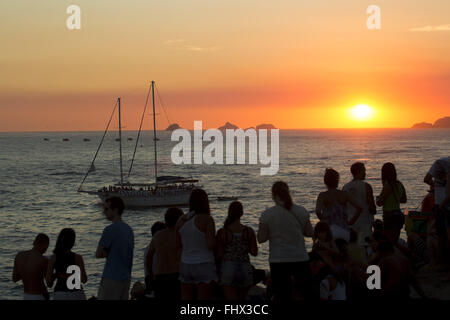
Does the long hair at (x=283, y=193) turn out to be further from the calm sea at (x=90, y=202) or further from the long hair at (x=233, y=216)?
the calm sea at (x=90, y=202)

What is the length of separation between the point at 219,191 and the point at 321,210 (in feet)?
229

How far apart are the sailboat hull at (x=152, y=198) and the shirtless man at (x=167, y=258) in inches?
2074

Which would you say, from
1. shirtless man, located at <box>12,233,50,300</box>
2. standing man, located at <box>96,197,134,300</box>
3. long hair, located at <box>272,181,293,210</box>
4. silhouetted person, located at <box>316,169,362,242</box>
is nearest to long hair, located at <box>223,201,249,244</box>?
long hair, located at <box>272,181,293,210</box>

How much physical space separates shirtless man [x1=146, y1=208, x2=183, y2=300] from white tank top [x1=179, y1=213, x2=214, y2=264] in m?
0.37

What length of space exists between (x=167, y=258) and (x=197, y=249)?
0.68m

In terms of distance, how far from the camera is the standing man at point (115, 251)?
7195 mm

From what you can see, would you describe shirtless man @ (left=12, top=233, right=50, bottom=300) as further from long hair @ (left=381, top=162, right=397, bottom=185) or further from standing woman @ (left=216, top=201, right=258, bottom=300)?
long hair @ (left=381, top=162, right=397, bottom=185)

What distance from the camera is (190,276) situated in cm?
713

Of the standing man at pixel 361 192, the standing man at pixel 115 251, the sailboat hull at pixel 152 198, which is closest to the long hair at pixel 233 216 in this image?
the standing man at pixel 115 251

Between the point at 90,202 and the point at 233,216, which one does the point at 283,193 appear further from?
the point at 90,202

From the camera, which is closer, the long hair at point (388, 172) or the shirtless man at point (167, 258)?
the shirtless man at point (167, 258)

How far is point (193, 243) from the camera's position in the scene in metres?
7.06

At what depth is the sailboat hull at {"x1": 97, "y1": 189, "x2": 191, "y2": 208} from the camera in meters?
59.9
